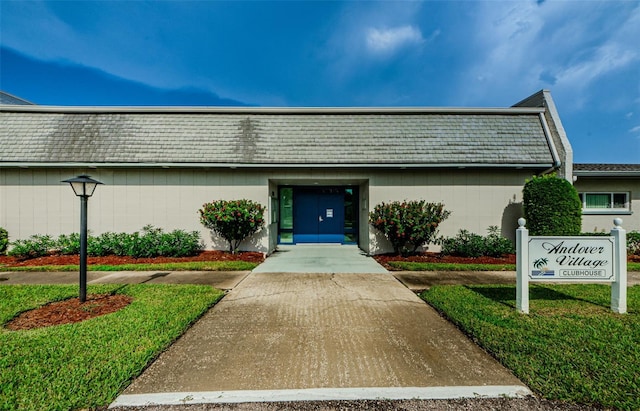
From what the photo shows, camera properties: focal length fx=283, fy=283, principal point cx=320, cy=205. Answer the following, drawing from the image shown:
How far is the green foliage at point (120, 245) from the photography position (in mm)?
8914

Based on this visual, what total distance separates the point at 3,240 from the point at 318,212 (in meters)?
10.9

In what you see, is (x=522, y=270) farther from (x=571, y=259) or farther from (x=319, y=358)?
(x=319, y=358)

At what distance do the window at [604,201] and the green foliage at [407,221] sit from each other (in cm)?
672

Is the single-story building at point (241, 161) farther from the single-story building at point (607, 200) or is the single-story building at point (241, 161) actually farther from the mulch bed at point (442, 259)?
the single-story building at point (607, 200)

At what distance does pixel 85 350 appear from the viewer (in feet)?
10.5

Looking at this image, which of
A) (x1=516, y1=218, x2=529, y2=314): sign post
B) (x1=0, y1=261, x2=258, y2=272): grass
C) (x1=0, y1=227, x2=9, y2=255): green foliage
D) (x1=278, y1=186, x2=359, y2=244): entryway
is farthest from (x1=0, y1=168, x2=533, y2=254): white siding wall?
(x1=516, y1=218, x2=529, y2=314): sign post

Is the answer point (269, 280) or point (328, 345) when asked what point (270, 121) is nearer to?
point (269, 280)

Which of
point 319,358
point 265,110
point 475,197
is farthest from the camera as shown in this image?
point 265,110

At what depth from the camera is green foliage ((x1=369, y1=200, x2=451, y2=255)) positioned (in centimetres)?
895

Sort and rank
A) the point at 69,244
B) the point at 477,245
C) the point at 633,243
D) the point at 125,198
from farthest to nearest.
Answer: the point at 633,243 → the point at 125,198 → the point at 69,244 → the point at 477,245

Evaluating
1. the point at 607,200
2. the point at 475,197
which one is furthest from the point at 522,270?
the point at 607,200

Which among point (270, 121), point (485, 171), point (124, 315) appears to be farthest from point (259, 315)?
point (485, 171)

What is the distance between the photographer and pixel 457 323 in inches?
158

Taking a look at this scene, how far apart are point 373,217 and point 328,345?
6.47m
